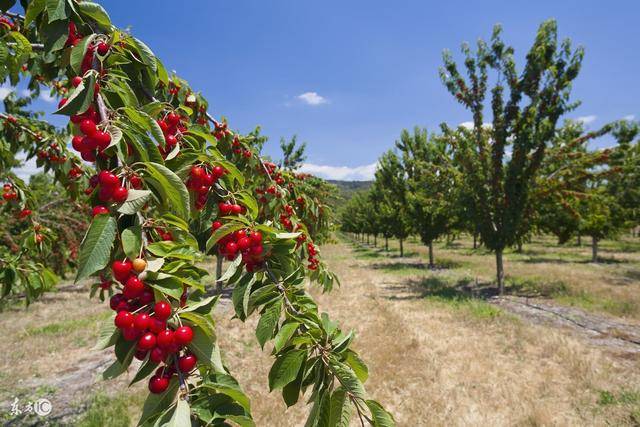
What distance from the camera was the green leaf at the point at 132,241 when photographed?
0.84 m

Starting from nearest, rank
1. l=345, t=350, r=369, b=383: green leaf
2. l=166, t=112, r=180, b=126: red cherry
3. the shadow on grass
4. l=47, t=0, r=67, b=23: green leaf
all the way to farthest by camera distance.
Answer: l=47, t=0, r=67, b=23: green leaf < l=345, t=350, r=369, b=383: green leaf < l=166, t=112, r=180, b=126: red cherry < the shadow on grass

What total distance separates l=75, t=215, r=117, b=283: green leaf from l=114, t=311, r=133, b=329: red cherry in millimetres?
127

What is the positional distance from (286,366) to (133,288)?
20.9 inches

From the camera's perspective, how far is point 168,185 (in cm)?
99

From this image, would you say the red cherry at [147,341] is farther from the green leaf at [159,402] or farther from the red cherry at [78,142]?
the red cherry at [78,142]

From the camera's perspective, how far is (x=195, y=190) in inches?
53.0

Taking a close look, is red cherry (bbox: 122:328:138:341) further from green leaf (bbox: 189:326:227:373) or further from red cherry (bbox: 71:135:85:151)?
red cherry (bbox: 71:135:85:151)

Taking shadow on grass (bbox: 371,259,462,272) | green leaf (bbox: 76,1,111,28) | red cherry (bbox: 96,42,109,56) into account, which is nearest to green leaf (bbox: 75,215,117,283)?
red cherry (bbox: 96,42,109,56)

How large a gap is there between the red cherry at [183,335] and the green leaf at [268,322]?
1.05 ft

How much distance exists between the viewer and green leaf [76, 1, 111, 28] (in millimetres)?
1150

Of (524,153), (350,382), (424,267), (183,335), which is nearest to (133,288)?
(183,335)

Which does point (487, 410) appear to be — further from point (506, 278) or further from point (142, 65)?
point (506, 278)

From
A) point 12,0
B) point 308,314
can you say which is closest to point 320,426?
point 308,314

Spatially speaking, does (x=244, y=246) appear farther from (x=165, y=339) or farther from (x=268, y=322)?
(x=165, y=339)
